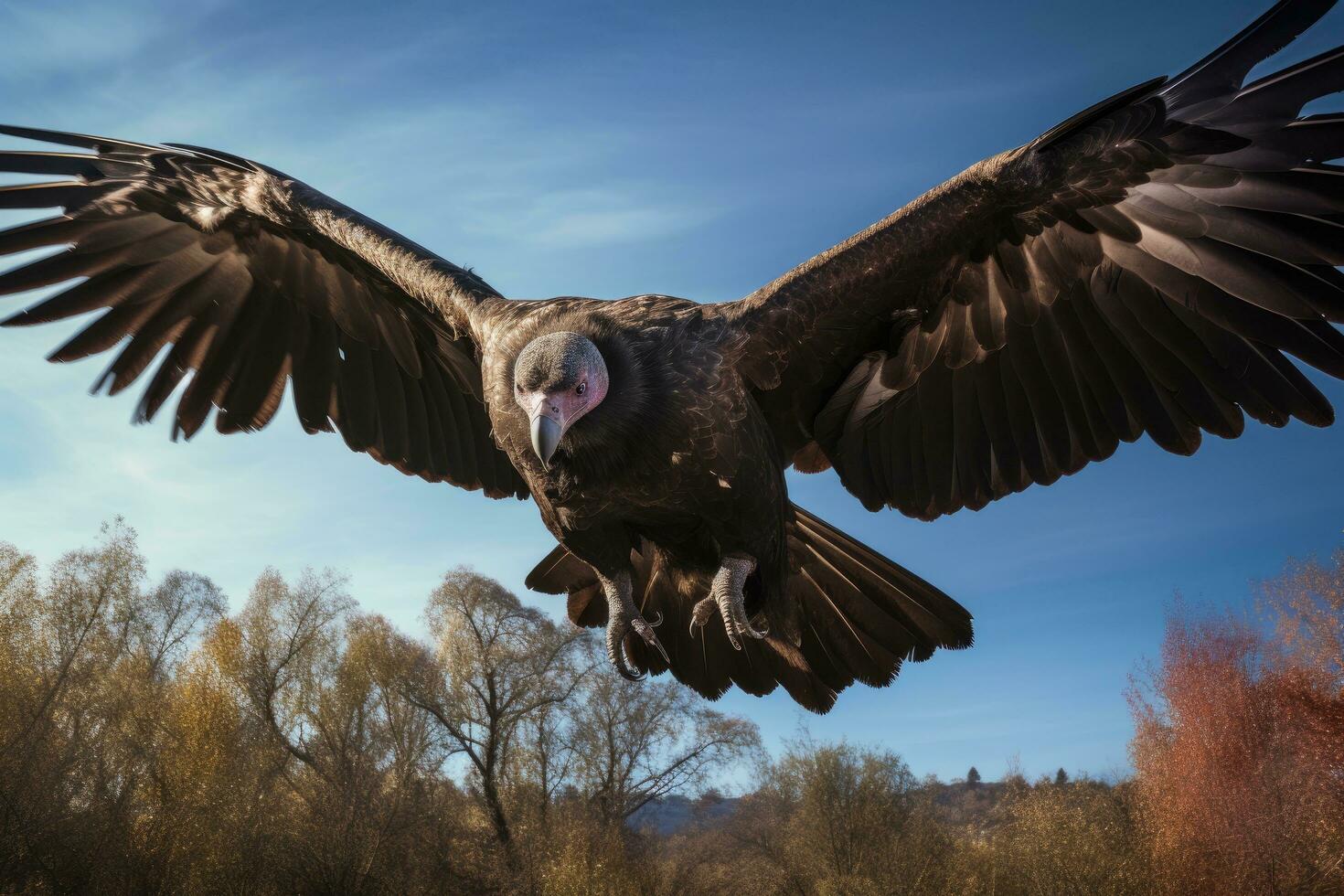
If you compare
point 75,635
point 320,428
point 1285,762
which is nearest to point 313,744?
point 75,635

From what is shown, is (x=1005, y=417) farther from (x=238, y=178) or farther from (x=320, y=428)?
(x=238, y=178)

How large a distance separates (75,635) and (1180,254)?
117ft

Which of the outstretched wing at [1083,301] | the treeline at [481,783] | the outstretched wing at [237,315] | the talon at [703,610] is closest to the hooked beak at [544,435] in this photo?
the outstretched wing at [1083,301]

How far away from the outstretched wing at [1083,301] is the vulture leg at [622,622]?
1153 mm

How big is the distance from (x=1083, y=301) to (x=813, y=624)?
2.09m

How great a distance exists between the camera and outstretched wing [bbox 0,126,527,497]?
5582 millimetres

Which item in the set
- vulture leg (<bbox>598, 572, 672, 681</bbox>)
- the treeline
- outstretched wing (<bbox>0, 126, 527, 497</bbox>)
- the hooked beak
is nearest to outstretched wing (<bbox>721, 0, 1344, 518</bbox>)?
the hooked beak

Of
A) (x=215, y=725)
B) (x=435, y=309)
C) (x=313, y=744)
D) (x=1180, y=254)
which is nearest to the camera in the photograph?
(x=1180, y=254)

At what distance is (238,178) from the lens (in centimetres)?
557

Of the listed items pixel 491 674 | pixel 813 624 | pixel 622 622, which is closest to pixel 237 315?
pixel 622 622

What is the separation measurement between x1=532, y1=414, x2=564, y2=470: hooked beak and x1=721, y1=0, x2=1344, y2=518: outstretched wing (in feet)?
3.16

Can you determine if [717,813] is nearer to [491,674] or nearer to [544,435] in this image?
[491,674]

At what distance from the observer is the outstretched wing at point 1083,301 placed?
3.77 metres

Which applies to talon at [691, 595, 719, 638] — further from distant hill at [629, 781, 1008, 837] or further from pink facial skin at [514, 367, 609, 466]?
distant hill at [629, 781, 1008, 837]
